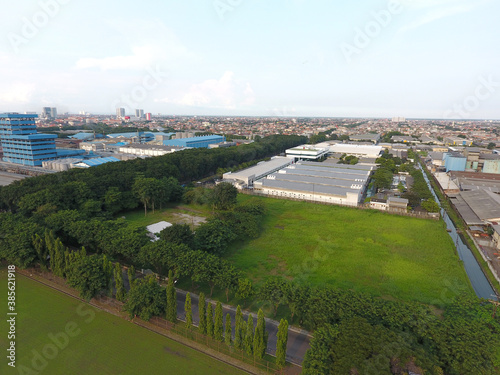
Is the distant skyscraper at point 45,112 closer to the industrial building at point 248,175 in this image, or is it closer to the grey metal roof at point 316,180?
the industrial building at point 248,175

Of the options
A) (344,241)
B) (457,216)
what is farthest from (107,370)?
(457,216)

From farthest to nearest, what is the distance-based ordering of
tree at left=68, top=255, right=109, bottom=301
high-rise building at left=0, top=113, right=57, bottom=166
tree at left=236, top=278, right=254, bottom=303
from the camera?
high-rise building at left=0, top=113, right=57, bottom=166, tree at left=68, top=255, right=109, bottom=301, tree at left=236, top=278, right=254, bottom=303

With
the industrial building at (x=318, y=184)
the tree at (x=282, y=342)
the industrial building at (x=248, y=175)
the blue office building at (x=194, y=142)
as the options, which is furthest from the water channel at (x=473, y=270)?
the blue office building at (x=194, y=142)

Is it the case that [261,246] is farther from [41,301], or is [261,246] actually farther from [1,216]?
[1,216]

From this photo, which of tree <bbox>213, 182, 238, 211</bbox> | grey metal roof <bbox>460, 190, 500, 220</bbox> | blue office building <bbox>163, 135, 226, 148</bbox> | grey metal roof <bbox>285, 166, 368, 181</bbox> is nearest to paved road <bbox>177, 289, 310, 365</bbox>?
tree <bbox>213, 182, 238, 211</bbox>

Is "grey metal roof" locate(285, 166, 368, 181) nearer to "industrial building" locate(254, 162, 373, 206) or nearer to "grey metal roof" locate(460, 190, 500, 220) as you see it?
"industrial building" locate(254, 162, 373, 206)
